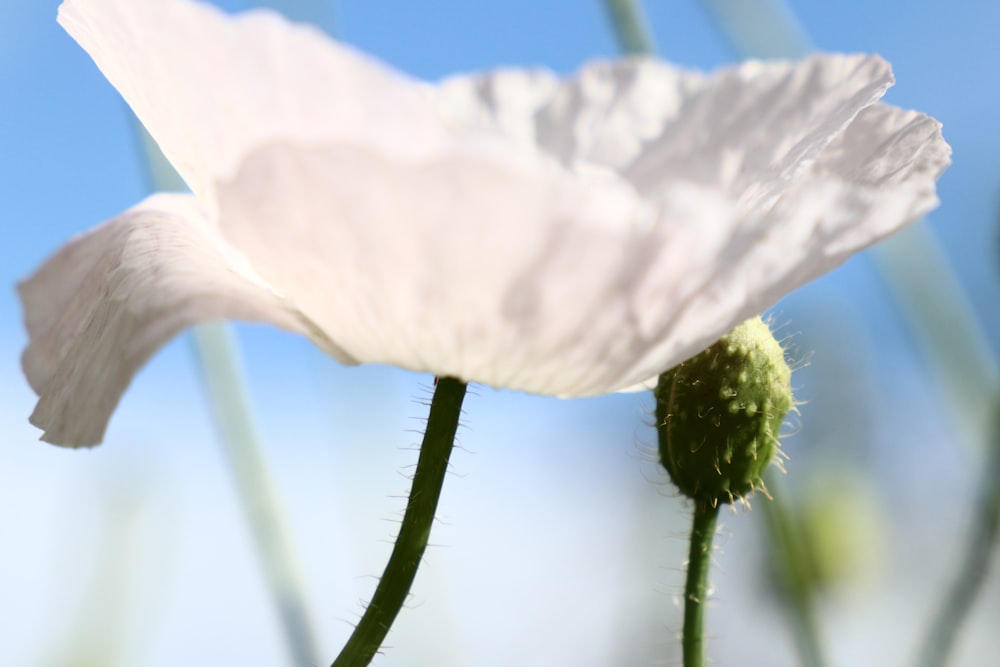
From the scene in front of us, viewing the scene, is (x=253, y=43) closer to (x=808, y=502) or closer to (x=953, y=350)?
(x=953, y=350)

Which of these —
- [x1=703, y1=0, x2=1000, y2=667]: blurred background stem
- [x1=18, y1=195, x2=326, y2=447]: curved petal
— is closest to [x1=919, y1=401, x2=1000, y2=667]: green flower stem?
[x1=703, y1=0, x2=1000, y2=667]: blurred background stem

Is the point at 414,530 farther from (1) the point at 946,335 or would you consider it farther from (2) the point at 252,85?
(1) the point at 946,335

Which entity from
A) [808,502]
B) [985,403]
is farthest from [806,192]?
[808,502]

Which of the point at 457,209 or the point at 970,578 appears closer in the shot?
the point at 457,209

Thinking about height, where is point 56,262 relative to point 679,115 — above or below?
below

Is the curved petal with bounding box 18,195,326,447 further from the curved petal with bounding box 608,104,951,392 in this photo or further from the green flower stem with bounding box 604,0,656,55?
the green flower stem with bounding box 604,0,656,55

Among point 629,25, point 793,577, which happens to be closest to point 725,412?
point 793,577

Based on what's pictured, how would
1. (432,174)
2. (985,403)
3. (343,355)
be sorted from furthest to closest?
(985,403)
(343,355)
(432,174)
